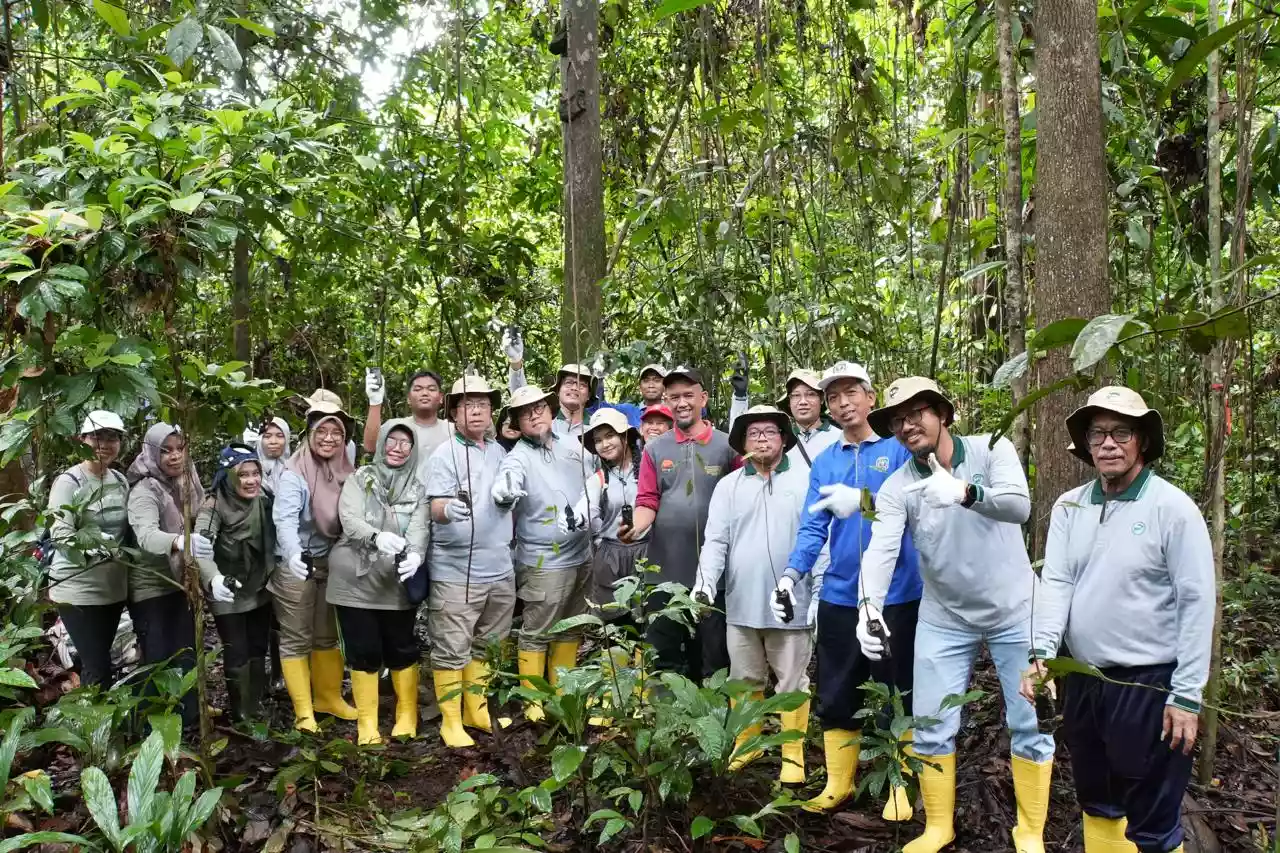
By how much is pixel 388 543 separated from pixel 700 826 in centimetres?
238

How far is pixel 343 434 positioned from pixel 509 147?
228 inches

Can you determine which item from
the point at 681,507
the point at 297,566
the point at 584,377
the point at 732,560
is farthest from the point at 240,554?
the point at 732,560

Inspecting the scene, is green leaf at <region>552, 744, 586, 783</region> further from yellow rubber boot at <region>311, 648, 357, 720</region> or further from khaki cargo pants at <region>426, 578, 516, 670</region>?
yellow rubber boot at <region>311, 648, 357, 720</region>

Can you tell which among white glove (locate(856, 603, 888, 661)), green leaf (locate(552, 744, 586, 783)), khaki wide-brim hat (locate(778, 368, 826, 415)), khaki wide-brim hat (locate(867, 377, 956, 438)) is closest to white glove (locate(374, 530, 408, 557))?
green leaf (locate(552, 744, 586, 783))

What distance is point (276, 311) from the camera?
746 cm

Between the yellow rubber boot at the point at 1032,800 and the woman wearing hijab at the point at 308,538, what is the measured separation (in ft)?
11.8

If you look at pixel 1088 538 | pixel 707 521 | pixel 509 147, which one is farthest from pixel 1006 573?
pixel 509 147

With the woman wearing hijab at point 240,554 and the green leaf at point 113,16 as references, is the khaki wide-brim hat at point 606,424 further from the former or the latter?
the green leaf at point 113,16

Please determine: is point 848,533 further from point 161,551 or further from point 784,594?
point 161,551

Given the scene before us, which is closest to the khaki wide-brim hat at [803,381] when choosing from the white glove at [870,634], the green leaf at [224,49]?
the white glove at [870,634]

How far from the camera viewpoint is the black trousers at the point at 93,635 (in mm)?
4652

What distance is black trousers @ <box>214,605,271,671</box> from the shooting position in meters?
5.14

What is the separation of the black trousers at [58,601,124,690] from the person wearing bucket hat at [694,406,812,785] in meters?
2.92

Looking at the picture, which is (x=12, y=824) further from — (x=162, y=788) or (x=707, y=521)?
(x=707, y=521)
